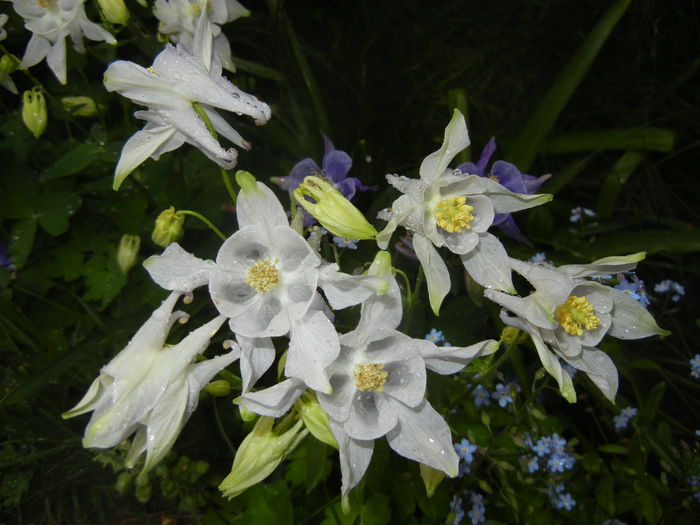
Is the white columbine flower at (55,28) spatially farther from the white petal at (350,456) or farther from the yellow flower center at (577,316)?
the yellow flower center at (577,316)

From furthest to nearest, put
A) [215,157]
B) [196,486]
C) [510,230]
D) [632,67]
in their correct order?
1. [632,67]
2. [196,486]
3. [510,230]
4. [215,157]

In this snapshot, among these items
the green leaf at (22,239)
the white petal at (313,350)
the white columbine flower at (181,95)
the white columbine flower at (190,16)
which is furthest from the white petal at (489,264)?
the green leaf at (22,239)

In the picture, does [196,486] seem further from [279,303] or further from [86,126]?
[86,126]

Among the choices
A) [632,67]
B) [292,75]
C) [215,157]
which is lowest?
[292,75]

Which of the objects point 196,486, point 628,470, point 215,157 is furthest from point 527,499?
point 215,157

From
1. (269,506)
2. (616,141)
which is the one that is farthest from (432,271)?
(616,141)

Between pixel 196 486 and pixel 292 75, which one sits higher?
pixel 292 75

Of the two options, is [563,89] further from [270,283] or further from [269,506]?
[269,506]
